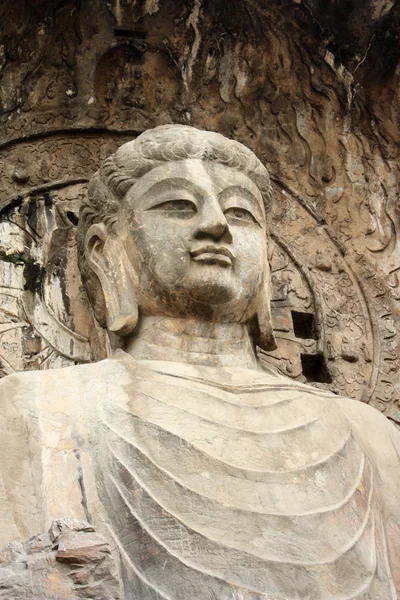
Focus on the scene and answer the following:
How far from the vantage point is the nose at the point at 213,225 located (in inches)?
254

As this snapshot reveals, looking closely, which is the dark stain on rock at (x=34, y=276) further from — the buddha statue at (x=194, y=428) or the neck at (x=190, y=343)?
the neck at (x=190, y=343)

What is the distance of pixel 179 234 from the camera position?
21.4ft

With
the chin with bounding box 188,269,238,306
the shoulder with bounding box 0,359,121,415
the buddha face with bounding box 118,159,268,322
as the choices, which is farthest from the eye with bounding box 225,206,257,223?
the shoulder with bounding box 0,359,121,415

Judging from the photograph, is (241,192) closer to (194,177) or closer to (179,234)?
(194,177)

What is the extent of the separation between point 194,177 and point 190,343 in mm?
850

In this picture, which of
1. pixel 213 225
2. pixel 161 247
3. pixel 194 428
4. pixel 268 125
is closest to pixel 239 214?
pixel 213 225

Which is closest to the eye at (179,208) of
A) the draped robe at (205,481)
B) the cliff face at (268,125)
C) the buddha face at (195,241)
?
the buddha face at (195,241)

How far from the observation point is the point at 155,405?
6012mm

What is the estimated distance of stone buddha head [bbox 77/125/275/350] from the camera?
21.3ft

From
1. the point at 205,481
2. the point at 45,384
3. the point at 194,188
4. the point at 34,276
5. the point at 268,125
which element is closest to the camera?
the point at 205,481

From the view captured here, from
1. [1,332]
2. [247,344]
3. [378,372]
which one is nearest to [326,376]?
[378,372]

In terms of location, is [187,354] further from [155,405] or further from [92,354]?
[92,354]

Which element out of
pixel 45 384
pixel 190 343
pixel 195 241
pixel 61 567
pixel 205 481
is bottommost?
pixel 61 567

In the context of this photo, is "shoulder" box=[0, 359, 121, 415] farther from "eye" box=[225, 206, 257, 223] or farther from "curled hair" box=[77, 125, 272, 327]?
"eye" box=[225, 206, 257, 223]
